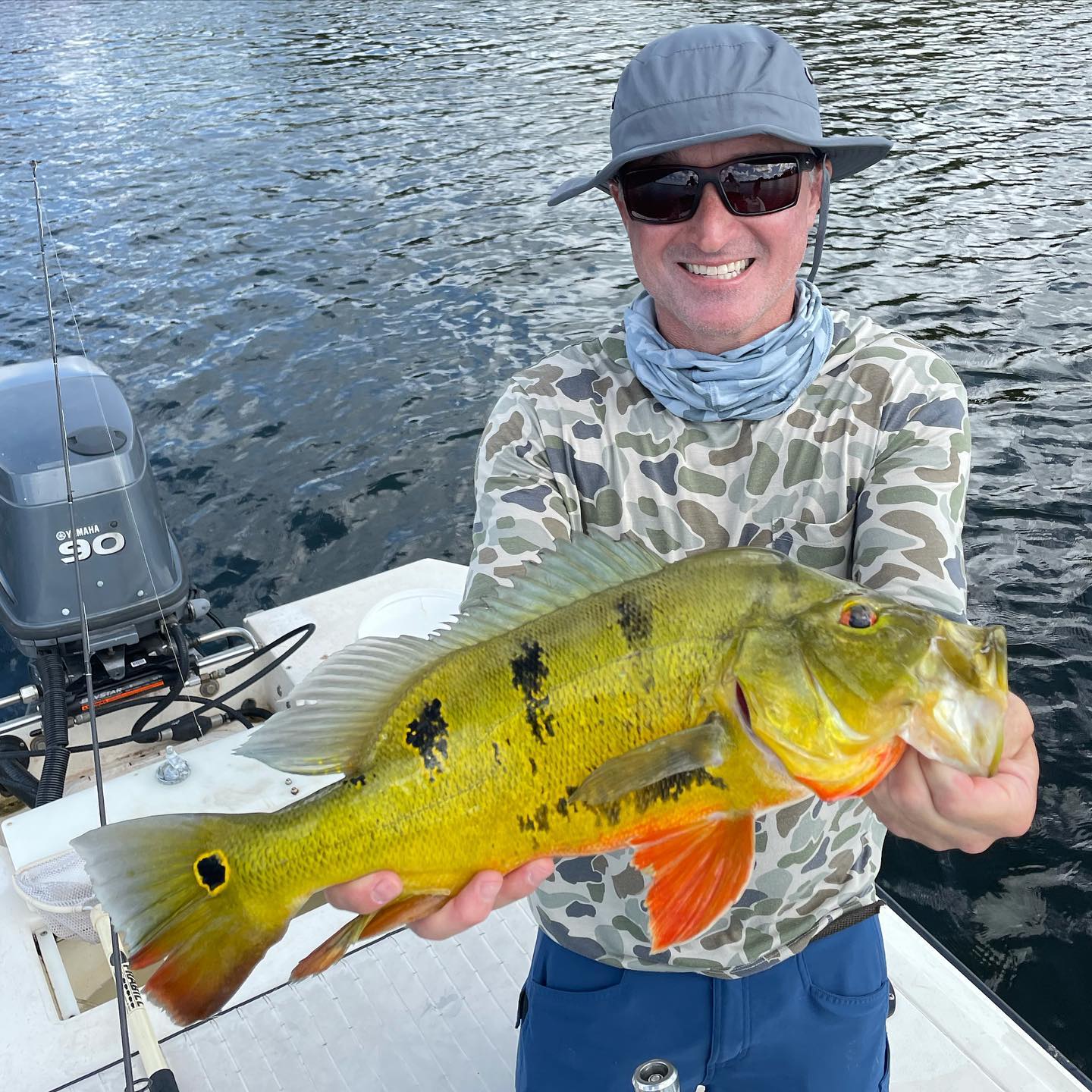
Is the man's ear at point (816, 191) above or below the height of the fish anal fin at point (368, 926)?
above

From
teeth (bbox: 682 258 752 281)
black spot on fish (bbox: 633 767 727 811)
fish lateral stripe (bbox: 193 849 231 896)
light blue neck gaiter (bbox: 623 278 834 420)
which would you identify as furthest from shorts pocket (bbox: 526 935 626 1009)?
teeth (bbox: 682 258 752 281)

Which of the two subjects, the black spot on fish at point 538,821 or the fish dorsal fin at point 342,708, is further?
the fish dorsal fin at point 342,708

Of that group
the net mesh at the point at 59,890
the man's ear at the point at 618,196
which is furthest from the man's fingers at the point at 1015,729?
the net mesh at the point at 59,890

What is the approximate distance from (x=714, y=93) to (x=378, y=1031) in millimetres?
3018

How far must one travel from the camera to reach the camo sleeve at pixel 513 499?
244 cm

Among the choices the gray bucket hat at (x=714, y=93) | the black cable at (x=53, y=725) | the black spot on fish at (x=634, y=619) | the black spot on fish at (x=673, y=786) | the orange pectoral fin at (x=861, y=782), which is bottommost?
the black cable at (x=53, y=725)

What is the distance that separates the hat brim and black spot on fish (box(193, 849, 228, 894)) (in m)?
1.75

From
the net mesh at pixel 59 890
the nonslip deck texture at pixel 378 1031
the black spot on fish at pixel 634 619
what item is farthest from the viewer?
the net mesh at pixel 59 890

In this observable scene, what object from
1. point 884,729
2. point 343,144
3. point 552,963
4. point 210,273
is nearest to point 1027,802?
point 884,729

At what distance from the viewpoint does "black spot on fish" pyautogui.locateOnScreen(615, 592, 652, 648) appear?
1947mm

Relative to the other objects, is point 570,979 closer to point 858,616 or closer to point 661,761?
point 661,761

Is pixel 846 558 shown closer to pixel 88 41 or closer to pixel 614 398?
pixel 614 398

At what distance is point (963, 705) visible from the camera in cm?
176

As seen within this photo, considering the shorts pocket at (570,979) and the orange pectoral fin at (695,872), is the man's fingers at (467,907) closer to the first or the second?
the orange pectoral fin at (695,872)
